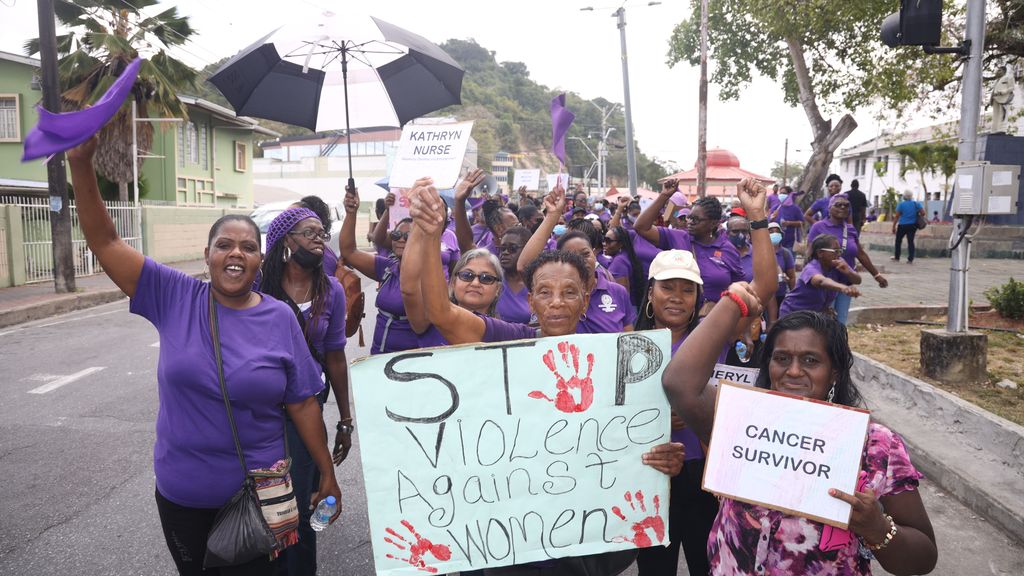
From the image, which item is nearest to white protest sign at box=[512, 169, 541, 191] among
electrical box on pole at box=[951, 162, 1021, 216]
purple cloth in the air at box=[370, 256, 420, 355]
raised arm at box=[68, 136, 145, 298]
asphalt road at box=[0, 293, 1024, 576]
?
asphalt road at box=[0, 293, 1024, 576]

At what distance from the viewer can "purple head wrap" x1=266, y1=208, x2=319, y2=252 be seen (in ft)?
11.1

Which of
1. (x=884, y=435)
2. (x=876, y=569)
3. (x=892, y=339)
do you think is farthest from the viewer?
(x=892, y=339)

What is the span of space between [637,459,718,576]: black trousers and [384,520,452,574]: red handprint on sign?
3.02ft

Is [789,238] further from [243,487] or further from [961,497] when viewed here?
[243,487]

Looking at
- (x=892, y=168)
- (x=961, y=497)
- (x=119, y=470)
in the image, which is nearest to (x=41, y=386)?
(x=119, y=470)

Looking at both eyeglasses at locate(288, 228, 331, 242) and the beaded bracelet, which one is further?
eyeglasses at locate(288, 228, 331, 242)

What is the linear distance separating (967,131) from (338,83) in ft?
18.4

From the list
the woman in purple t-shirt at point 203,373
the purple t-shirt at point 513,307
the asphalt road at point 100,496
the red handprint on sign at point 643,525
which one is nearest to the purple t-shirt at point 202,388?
the woman in purple t-shirt at point 203,373

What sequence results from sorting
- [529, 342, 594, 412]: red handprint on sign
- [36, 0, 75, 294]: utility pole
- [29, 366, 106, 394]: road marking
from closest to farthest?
1. [529, 342, 594, 412]: red handprint on sign
2. [29, 366, 106, 394]: road marking
3. [36, 0, 75, 294]: utility pole

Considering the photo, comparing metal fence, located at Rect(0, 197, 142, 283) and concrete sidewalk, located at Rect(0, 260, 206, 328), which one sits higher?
metal fence, located at Rect(0, 197, 142, 283)

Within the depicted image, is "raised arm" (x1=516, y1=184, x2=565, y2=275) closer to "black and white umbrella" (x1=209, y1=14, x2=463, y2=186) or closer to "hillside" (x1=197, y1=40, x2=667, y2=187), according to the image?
"black and white umbrella" (x1=209, y1=14, x2=463, y2=186)

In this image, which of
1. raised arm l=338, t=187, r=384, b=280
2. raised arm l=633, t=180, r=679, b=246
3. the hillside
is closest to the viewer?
raised arm l=338, t=187, r=384, b=280

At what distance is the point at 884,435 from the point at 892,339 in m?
7.23

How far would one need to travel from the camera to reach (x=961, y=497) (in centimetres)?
450
